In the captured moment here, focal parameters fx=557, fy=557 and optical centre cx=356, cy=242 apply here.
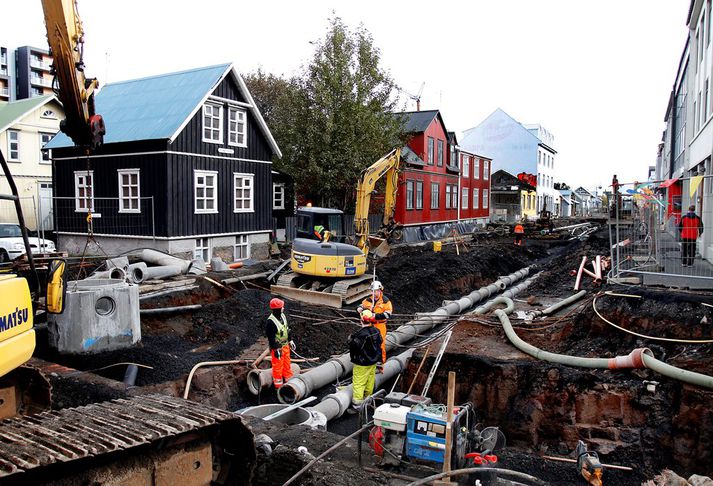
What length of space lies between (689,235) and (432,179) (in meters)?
26.8

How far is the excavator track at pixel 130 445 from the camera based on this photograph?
14.5 ft

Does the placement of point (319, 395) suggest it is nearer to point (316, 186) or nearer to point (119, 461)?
point (119, 461)

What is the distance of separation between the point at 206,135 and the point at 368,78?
12.4m

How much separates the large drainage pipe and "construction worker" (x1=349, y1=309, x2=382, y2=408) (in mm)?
1072

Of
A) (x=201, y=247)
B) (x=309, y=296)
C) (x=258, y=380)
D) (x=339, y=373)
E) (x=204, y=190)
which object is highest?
(x=204, y=190)

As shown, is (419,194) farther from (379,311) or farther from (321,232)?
(379,311)

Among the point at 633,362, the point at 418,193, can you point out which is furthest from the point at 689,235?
the point at 418,193

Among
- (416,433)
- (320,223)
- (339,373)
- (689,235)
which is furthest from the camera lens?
(320,223)

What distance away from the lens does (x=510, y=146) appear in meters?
66.4

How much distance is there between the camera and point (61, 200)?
2506 centimetres

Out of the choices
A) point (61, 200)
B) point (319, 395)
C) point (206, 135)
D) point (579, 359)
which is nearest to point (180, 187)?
point (206, 135)

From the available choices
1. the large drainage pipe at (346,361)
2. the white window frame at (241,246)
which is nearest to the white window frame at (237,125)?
the white window frame at (241,246)

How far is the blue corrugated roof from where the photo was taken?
22.2 m

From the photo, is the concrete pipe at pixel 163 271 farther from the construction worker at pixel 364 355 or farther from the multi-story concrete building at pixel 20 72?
the multi-story concrete building at pixel 20 72
